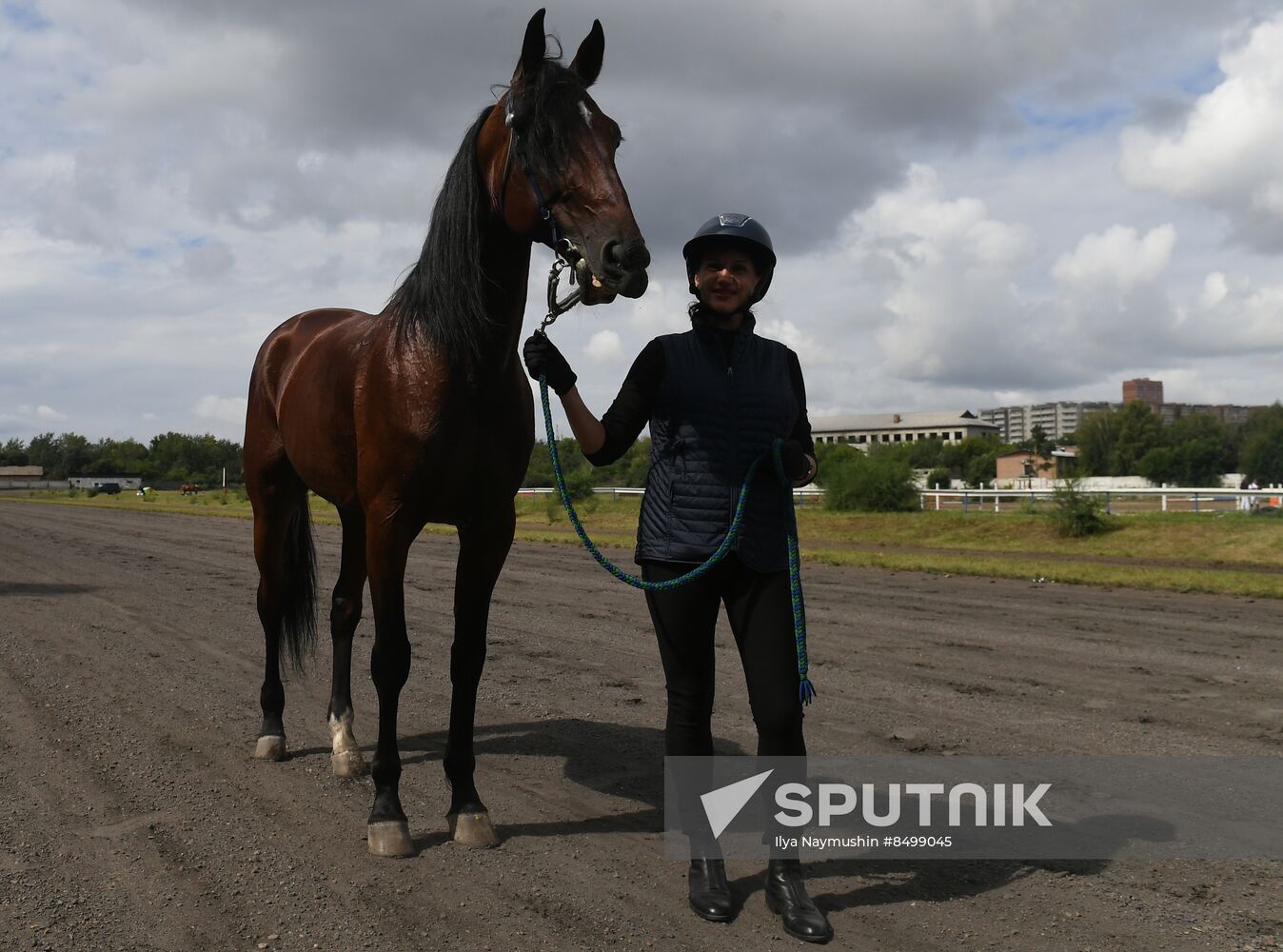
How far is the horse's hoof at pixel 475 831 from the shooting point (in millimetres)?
3564

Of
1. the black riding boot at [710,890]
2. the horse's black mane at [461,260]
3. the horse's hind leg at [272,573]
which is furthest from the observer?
the horse's hind leg at [272,573]

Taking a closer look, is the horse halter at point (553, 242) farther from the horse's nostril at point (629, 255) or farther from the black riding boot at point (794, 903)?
the black riding boot at point (794, 903)

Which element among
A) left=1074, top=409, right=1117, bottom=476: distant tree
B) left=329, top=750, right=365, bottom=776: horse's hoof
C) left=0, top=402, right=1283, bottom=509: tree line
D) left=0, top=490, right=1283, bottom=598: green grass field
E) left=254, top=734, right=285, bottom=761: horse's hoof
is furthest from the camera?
left=1074, top=409, right=1117, bottom=476: distant tree

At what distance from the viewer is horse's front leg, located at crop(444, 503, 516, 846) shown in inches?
145

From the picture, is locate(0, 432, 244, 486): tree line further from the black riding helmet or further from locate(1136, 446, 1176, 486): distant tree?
the black riding helmet

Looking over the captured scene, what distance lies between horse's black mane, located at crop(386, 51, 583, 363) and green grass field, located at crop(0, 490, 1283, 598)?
38.6 feet

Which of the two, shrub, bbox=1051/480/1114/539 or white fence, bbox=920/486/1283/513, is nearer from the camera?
shrub, bbox=1051/480/1114/539

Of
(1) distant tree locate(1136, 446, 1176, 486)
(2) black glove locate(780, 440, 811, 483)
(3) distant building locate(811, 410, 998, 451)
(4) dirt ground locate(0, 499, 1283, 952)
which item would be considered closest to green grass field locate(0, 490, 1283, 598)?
(4) dirt ground locate(0, 499, 1283, 952)

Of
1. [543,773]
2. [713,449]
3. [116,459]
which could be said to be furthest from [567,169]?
[116,459]

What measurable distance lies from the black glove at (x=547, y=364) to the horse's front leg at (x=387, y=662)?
864 mm

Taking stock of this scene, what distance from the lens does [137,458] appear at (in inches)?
4926

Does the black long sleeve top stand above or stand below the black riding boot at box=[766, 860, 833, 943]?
above

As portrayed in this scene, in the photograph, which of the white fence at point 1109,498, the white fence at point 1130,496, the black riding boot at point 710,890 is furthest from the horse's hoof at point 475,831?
the white fence at point 1130,496

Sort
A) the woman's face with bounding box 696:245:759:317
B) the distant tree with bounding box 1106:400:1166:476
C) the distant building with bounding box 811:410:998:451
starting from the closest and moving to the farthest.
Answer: the woman's face with bounding box 696:245:759:317 < the distant tree with bounding box 1106:400:1166:476 < the distant building with bounding box 811:410:998:451
